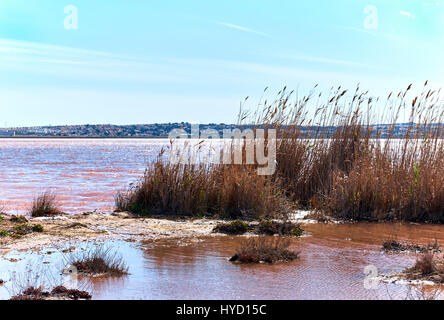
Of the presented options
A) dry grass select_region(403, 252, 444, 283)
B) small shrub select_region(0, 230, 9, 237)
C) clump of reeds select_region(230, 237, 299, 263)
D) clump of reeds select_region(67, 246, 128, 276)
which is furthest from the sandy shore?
dry grass select_region(403, 252, 444, 283)

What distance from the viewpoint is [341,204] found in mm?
9375

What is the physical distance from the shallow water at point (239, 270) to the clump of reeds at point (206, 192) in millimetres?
1487

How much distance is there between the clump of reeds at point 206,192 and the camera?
29.5 ft

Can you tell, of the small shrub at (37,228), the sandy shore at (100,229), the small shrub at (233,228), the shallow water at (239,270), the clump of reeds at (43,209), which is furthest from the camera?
the clump of reeds at (43,209)

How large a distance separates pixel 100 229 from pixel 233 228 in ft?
7.02

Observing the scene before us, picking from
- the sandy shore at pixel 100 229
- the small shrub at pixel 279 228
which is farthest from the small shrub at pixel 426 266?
the sandy shore at pixel 100 229

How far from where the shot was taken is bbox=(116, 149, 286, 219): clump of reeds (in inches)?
354

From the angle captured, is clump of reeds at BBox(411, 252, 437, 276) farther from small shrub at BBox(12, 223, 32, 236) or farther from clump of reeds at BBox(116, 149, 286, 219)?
small shrub at BBox(12, 223, 32, 236)

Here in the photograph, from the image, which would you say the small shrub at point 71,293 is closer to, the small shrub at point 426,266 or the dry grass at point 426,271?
the dry grass at point 426,271

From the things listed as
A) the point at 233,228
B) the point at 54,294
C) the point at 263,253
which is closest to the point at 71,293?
the point at 54,294
